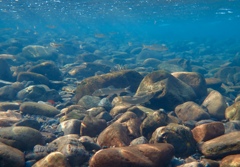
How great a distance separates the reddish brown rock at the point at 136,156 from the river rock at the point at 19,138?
7.27 feet

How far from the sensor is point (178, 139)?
18.0 feet

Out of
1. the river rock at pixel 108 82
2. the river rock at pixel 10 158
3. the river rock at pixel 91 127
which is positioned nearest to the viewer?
the river rock at pixel 10 158

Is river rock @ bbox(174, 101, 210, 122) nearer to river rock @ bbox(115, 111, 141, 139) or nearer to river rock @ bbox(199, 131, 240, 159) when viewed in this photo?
river rock @ bbox(115, 111, 141, 139)

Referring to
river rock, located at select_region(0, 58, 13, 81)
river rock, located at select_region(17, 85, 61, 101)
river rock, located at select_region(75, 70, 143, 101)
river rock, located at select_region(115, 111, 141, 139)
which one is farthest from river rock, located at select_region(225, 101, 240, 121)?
river rock, located at select_region(0, 58, 13, 81)

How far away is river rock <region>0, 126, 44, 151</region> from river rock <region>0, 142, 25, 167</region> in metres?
0.76

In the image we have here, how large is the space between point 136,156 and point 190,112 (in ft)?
14.7

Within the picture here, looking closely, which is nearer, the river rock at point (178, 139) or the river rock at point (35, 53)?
the river rock at point (178, 139)

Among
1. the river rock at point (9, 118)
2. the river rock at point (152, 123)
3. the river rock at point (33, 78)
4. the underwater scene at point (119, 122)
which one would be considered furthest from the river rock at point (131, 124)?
the river rock at point (33, 78)

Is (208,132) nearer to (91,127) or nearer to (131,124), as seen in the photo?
(131,124)

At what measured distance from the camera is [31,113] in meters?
9.24

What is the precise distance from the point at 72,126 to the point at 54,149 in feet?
5.50

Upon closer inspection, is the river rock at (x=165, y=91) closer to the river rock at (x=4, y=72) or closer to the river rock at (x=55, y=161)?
the river rock at (x=55, y=161)

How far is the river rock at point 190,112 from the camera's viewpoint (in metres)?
8.11

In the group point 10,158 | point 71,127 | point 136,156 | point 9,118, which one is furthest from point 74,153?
point 9,118
